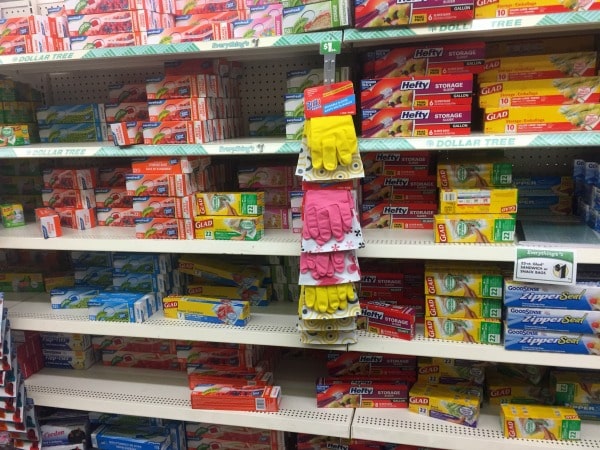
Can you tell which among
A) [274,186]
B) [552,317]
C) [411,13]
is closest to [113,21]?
[274,186]

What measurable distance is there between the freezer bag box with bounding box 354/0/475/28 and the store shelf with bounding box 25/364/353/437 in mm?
1567

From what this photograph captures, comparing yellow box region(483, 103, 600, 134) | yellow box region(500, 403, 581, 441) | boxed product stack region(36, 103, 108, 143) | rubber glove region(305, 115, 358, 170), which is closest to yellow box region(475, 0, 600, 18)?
yellow box region(483, 103, 600, 134)

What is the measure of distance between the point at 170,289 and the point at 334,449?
1.10 metres

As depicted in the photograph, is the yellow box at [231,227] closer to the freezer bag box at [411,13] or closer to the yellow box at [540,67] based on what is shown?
the freezer bag box at [411,13]

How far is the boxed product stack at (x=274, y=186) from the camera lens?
2188 mm

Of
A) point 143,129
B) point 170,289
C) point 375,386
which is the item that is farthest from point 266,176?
point 375,386

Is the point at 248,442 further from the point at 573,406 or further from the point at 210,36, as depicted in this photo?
the point at 210,36

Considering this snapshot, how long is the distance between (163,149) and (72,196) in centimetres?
67

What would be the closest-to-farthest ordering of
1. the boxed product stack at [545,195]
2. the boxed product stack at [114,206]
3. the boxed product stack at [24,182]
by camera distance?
the boxed product stack at [545,195], the boxed product stack at [114,206], the boxed product stack at [24,182]

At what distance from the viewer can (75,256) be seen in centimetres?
254

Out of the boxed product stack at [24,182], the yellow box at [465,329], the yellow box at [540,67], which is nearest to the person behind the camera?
the yellow box at [540,67]

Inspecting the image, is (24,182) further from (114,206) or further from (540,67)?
(540,67)

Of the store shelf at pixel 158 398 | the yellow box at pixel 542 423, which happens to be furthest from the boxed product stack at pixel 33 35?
the yellow box at pixel 542 423

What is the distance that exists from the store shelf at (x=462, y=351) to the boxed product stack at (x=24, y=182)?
1914 millimetres
